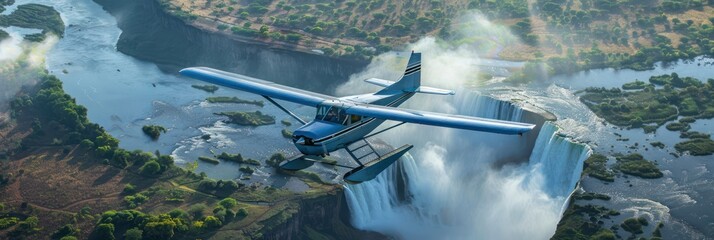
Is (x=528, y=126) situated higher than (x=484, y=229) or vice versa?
(x=528, y=126)

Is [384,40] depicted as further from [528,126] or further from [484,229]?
[528,126]

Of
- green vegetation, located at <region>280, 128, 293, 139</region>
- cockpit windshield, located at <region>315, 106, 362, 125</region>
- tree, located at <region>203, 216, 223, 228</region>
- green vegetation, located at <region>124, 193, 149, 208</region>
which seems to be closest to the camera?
cockpit windshield, located at <region>315, 106, 362, 125</region>

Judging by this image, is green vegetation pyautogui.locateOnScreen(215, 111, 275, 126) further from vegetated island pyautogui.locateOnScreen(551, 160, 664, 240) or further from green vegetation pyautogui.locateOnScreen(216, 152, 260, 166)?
vegetated island pyautogui.locateOnScreen(551, 160, 664, 240)

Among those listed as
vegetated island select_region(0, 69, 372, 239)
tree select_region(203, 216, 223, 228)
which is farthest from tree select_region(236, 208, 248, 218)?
tree select_region(203, 216, 223, 228)

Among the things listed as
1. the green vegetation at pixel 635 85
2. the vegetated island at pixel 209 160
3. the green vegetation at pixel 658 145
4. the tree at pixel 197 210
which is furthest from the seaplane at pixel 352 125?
the green vegetation at pixel 635 85

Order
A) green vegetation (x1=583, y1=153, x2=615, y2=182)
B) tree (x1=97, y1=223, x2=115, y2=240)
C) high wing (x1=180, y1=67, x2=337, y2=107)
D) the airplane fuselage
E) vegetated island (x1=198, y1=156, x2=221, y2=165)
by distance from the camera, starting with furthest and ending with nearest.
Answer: vegetated island (x1=198, y1=156, x2=221, y2=165) → green vegetation (x1=583, y1=153, x2=615, y2=182) → tree (x1=97, y1=223, x2=115, y2=240) → high wing (x1=180, y1=67, x2=337, y2=107) → the airplane fuselage

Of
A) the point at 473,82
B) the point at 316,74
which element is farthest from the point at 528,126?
the point at 316,74

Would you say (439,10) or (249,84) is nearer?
(249,84)
